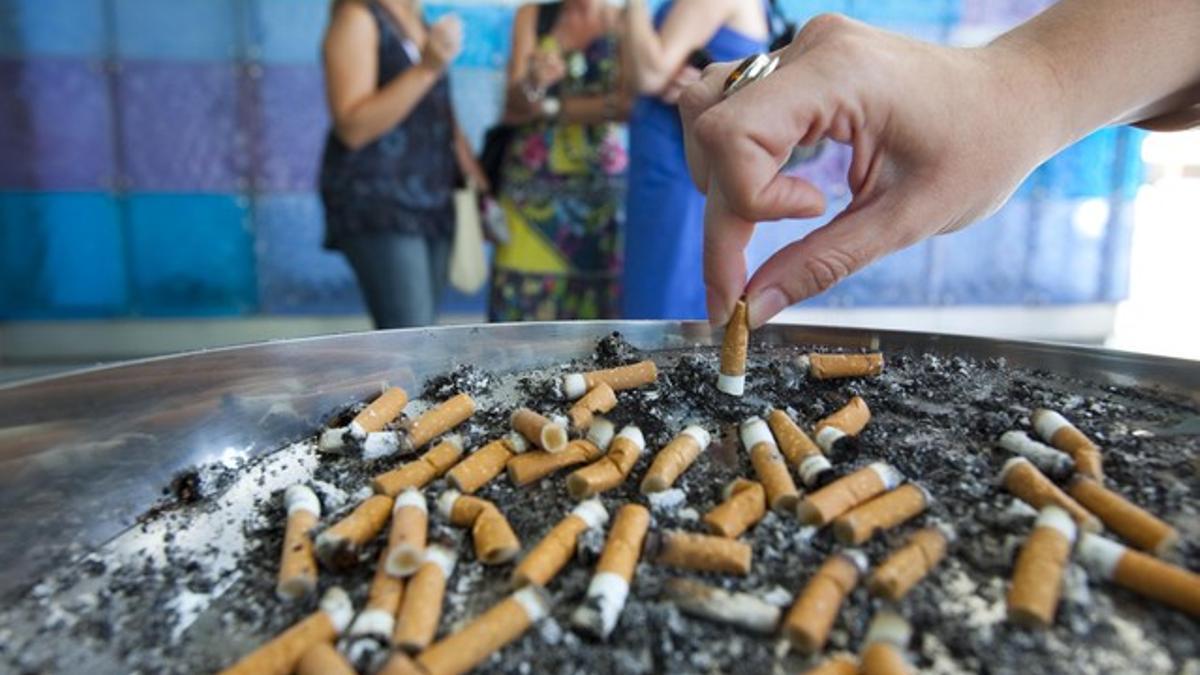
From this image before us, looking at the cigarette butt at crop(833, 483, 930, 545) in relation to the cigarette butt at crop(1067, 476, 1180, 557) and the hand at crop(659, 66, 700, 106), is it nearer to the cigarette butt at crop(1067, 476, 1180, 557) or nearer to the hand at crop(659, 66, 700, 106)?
the cigarette butt at crop(1067, 476, 1180, 557)

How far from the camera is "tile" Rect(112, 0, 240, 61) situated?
12.9 feet

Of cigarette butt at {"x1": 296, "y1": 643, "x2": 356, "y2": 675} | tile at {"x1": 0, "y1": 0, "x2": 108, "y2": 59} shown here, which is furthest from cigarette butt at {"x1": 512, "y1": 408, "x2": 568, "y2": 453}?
tile at {"x1": 0, "y1": 0, "x2": 108, "y2": 59}

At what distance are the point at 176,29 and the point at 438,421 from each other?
3.92m

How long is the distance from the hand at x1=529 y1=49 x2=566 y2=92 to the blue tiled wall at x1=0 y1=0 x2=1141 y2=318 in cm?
187

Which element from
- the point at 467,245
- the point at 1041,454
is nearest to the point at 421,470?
the point at 1041,454

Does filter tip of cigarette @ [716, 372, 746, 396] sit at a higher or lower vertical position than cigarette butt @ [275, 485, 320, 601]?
higher

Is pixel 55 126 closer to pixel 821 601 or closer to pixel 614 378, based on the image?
pixel 614 378

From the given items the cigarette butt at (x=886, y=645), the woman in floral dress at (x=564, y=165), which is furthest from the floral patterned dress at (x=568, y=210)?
the cigarette butt at (x=886, y=645)

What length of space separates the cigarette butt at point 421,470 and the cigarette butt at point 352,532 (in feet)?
0.07

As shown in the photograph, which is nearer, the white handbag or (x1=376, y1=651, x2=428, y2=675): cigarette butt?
(x1=376, y1=651, x2=428, y2=675): cigarette butt

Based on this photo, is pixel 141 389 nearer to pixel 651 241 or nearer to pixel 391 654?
pixel 391 654

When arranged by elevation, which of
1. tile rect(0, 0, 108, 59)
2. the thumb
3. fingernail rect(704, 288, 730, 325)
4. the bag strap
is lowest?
fingernail rect(704, 288, 730, 325)

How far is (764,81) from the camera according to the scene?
84 cm

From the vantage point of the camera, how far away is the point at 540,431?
0.83m
